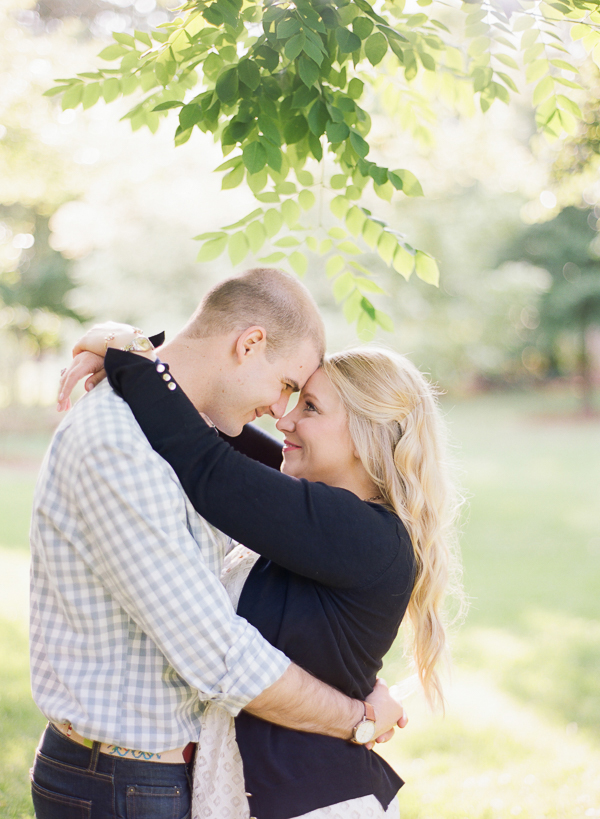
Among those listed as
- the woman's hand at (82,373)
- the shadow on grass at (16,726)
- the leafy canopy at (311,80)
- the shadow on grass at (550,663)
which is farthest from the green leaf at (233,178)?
the shadow on grass at (550,663)

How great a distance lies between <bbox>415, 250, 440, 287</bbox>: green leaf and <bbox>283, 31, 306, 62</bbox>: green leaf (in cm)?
101

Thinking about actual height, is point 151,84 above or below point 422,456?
above

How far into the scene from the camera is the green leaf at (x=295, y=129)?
2.83m

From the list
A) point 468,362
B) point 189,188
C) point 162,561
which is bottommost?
point 162,561

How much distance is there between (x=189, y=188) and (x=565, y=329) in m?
21.6

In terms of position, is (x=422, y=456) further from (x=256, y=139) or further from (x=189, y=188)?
(x=189, y=188)

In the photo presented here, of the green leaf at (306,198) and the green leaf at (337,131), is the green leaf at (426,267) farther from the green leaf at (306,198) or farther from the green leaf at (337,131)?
the green leaf at (337,131)

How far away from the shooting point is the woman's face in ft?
→ 8.78

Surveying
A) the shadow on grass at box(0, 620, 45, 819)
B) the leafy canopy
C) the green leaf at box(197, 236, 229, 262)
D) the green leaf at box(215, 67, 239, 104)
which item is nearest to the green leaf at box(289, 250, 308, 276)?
the leafy canopy

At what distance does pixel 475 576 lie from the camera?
31.6 ft

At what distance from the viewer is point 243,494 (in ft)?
6.71

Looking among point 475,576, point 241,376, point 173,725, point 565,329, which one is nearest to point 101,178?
point 475,576

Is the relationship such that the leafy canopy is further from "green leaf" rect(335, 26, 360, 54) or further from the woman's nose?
the woman's nose

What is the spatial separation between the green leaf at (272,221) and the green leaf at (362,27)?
805mm
